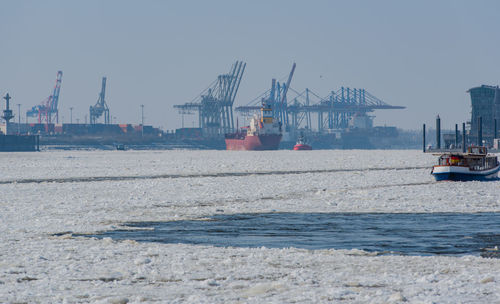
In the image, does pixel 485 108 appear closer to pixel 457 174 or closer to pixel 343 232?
pixel 457 174

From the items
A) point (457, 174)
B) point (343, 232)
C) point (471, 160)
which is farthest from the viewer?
point (471, 160)

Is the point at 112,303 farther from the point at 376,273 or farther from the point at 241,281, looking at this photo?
the point at 376,273

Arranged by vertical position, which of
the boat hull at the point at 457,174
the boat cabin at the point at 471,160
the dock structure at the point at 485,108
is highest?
the dock structure at the point at 485,108

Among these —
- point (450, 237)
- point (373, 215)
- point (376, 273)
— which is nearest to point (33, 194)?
point (373, 215)

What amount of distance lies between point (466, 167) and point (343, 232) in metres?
29.5

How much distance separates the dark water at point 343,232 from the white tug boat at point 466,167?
2172 cm

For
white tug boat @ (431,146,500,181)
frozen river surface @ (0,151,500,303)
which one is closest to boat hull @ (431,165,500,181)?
white tug boat @ (431,146,500,181)

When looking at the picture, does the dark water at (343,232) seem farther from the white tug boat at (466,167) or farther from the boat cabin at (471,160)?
the boat cabin at (471,160)

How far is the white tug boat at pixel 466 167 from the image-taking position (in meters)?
46.2

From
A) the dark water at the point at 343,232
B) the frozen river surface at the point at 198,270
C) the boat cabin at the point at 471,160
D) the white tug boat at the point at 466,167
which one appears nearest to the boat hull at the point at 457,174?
the white tug boat at the point at 466,167

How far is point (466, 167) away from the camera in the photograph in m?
47.6

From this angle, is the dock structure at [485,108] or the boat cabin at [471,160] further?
the dock structure at [485,108]

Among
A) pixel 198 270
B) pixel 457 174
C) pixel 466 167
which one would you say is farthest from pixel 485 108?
pixel 198 270

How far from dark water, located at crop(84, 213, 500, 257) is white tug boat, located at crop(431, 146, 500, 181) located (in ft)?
71.2
